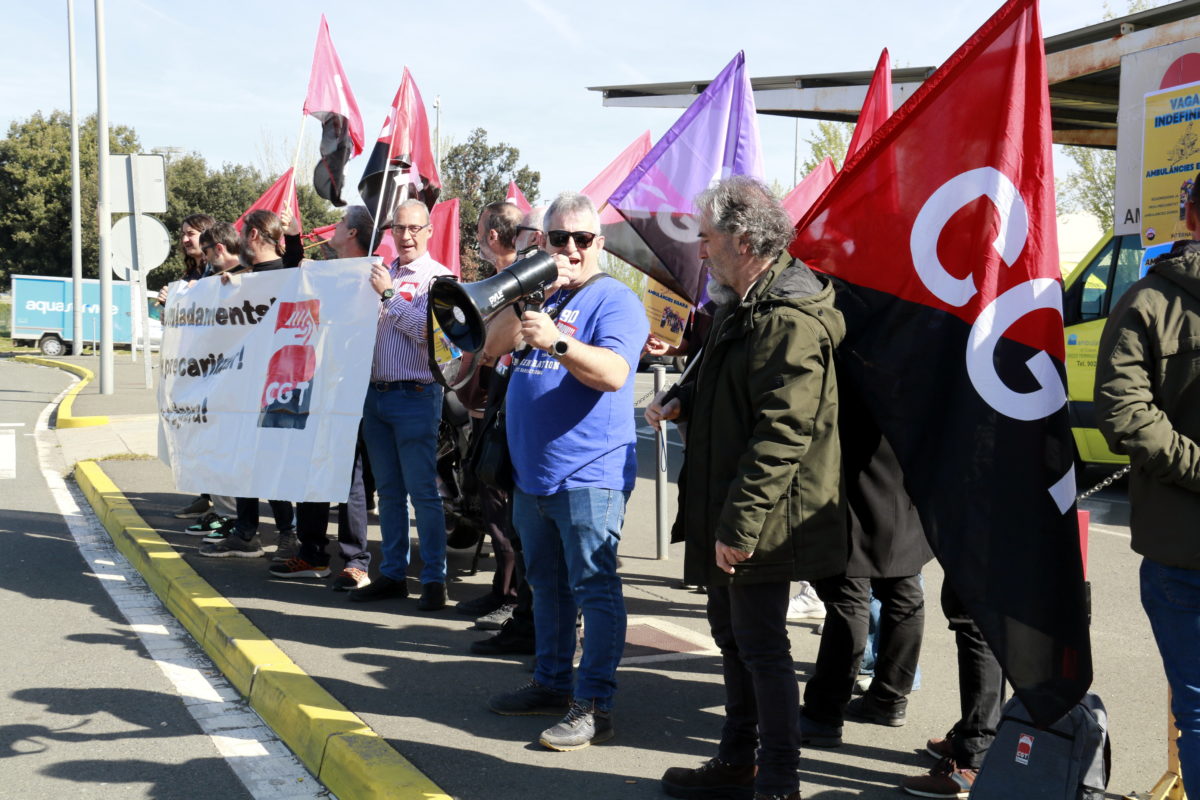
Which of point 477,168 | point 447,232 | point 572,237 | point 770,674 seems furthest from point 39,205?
point 770,674

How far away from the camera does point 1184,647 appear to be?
271cm

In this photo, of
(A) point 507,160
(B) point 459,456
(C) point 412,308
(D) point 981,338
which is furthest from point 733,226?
(A) point 507,160

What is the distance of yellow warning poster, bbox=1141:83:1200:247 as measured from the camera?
4129 mm

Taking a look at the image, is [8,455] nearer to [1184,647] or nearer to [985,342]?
[985,342]

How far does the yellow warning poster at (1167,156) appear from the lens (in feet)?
13.5

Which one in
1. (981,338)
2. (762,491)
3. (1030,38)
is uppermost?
(1030,38)

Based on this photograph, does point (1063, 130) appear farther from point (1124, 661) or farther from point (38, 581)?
point (38, 581)

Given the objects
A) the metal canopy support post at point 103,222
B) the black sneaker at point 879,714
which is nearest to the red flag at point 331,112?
the black sneaker at point 879,714

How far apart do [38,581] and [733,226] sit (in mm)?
5224

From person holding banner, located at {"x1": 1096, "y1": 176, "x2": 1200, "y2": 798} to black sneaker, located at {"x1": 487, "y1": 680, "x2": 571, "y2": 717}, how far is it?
84.6 inches

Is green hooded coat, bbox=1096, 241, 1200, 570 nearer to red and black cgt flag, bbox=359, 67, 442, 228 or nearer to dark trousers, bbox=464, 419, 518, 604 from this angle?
dark trousers, bbox=464, 419, 518, 604

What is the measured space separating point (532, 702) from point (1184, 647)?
2.27 m

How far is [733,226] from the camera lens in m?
3.18

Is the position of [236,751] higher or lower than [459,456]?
lower
